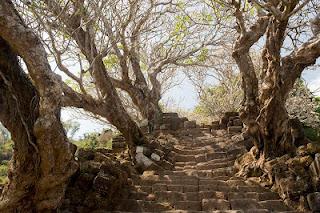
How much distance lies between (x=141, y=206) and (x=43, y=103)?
Answer: 2770 mm

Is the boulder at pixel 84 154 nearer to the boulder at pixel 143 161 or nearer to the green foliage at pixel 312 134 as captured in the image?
the boulder at pixel 143 161

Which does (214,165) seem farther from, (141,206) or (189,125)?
(189,125)

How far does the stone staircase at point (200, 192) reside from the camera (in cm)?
656

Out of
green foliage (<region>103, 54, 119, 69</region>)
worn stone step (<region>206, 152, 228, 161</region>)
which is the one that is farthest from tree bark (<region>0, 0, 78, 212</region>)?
green foliage (<region>103, 54, 119, 69</region>)

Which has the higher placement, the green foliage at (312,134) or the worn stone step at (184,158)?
the green foliage at (312,134)

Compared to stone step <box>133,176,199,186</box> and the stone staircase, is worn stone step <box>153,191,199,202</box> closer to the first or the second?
the stone staircase

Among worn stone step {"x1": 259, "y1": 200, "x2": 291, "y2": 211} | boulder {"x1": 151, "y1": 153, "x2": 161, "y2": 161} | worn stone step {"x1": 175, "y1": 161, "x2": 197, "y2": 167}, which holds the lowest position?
worn stone step {"x1": 259, "y1": 200, "x2": 291, "y2": 211}

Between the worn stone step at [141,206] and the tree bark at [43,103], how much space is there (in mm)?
1662

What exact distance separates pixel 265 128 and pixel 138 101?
5.50 m

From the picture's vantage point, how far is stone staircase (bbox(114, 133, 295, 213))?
6.56 metres

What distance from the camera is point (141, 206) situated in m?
6.64

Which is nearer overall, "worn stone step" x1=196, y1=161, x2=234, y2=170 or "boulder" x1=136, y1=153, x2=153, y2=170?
"boulder" x1=136, y1=153, x2=153, y2=170

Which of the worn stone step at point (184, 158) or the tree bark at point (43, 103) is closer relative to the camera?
the tree bark at point (43, 103)

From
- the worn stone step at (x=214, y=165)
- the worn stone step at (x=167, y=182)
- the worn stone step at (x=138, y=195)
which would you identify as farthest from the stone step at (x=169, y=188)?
the worn stone step at (x=214, y=165)
